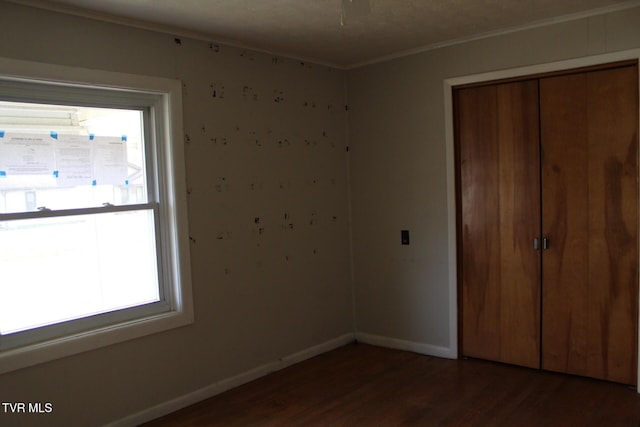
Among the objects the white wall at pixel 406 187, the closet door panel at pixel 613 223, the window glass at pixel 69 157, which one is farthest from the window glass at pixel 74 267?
the closet door panel at pixel 613 223

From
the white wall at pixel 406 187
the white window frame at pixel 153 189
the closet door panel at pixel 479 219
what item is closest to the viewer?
the white window frame at pixel 153 189

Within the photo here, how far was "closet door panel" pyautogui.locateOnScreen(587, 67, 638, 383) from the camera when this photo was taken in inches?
132

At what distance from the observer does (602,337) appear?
3.51 m

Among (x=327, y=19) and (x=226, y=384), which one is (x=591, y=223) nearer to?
(x=327, y=19)

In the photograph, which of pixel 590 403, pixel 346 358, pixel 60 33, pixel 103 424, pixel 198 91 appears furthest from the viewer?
pixel 346 358

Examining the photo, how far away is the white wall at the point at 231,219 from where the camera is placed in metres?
2.90

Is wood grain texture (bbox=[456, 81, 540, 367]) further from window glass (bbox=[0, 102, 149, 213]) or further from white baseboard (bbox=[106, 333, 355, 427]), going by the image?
window glass (bbox=[0, 102, 149, 213])

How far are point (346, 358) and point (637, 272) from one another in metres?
2.13

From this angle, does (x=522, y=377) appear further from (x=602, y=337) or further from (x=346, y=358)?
(x=346, y=358)

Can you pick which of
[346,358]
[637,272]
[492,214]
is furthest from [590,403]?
[346,358]

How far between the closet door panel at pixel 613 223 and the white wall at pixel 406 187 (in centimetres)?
59

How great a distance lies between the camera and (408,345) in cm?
434

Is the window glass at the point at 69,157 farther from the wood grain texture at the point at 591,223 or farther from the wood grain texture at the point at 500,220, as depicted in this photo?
the wood grain texture at the point at 591,223

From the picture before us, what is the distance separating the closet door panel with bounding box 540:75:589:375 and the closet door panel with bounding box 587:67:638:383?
50mm
